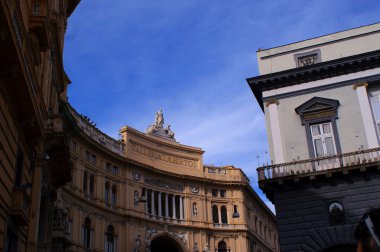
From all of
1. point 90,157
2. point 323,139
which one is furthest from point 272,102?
point 90,157

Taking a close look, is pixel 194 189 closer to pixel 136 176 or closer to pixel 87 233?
pixel 136 176

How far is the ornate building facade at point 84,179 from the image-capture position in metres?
14.0

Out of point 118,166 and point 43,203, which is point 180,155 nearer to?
point 118,166

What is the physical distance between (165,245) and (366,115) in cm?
3181

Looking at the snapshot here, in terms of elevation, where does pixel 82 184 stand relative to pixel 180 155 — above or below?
below

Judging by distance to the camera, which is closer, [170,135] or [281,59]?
[281,59]

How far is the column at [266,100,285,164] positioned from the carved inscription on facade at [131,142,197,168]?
2441 cm

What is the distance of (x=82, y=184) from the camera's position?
39.9 metres

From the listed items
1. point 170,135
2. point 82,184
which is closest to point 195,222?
point 170,135

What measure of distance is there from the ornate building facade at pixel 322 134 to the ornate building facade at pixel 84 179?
34.5 ft

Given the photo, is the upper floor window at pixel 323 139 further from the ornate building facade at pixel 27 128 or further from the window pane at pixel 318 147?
the ornate building facade at pixel 27 128

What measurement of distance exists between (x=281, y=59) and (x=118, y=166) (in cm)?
2332

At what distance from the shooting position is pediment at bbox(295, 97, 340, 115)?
2477 cm

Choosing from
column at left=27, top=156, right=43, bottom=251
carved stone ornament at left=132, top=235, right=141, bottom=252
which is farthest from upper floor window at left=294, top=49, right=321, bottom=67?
carved stone ornament at left=132, top=235, right=141, bottom=252
